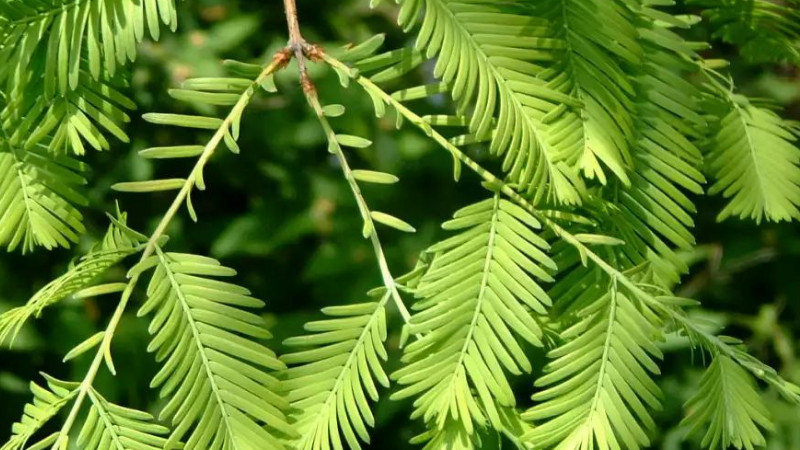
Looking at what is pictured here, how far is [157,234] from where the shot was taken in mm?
616

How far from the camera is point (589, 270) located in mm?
666

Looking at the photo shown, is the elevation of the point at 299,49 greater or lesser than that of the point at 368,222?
greater

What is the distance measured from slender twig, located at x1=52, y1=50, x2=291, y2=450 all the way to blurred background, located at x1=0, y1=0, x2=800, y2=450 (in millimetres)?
751

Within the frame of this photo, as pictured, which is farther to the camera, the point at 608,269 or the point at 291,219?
the point at 291,219

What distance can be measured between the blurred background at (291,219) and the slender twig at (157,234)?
75 cm

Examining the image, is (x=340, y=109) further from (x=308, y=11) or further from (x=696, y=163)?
(x=308, y=11)

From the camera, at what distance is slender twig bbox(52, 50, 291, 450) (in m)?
0.60

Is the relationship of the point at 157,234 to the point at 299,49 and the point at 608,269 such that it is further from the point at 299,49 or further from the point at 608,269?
the point at 608,269

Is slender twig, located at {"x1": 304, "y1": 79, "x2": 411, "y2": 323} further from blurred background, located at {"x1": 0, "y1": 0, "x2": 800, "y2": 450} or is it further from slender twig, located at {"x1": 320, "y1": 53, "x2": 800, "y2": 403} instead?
blurred background, located at {"x1": 0, "y1": 0, "x2": 800, "y2": 450}

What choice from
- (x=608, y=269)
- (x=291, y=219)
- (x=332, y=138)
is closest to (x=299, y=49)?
(x=332, y=138)

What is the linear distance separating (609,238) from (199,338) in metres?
0.26

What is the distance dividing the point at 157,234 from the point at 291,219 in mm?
989

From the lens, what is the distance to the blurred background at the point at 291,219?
146 centimetres

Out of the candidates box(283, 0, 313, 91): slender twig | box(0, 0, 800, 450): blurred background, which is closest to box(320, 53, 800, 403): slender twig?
box(283, 0, 313, 91): slender twig
